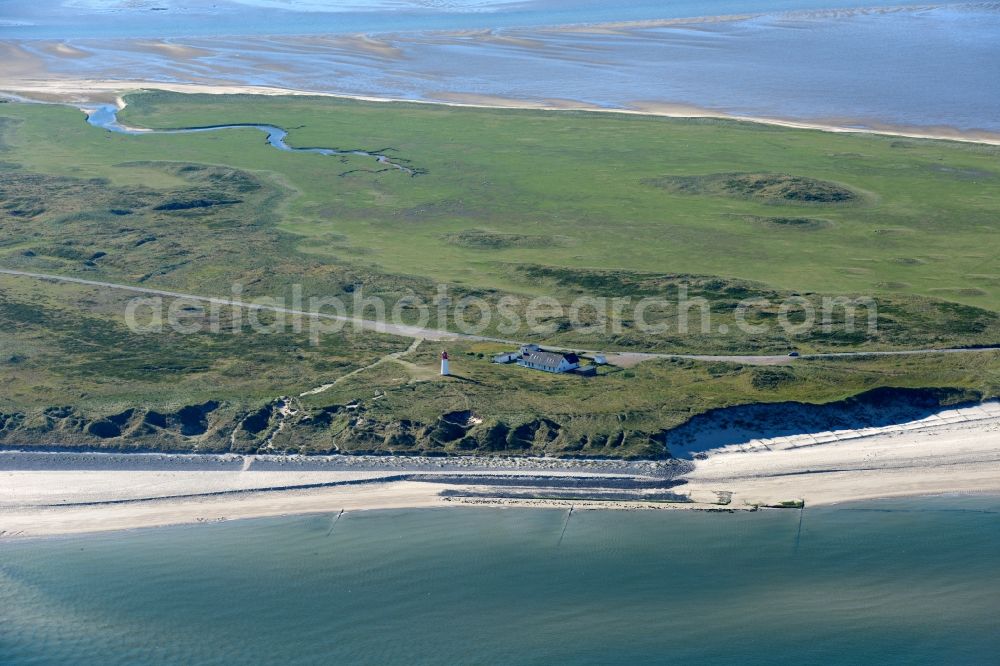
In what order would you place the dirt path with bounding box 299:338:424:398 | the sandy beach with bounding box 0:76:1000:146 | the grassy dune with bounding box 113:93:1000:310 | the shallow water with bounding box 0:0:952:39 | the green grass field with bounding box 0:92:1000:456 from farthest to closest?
the shallow water with bounding box 0:0:952:39 < the sandy beach with bounding box 0:76:1000:146 < the grassy dune with bounding box 113:93:1000:310 < the dirt path with bounding box 299:338:424:398 < the green grass field with bounding box 0:92:1000:456

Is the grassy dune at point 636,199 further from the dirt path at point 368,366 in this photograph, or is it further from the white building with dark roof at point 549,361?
the white building with dark roof at point 549,361

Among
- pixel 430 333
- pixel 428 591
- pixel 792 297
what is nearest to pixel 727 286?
pixel 792 297

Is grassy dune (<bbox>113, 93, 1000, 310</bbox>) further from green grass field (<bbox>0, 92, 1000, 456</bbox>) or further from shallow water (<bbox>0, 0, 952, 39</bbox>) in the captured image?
shallow water (<bbox>0, 0, 952, 39</bbox>)

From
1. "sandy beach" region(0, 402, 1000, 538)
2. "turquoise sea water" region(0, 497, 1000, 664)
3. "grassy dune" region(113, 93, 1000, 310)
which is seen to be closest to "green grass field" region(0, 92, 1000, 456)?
"grassy dune" region(113, 93, 1000, 310)

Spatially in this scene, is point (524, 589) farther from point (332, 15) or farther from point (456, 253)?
point (332, 15)

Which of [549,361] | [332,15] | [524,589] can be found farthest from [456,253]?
[332,15]

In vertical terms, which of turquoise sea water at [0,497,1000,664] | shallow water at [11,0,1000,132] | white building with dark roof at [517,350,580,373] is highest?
shallow water at [11,0,1000,132]
